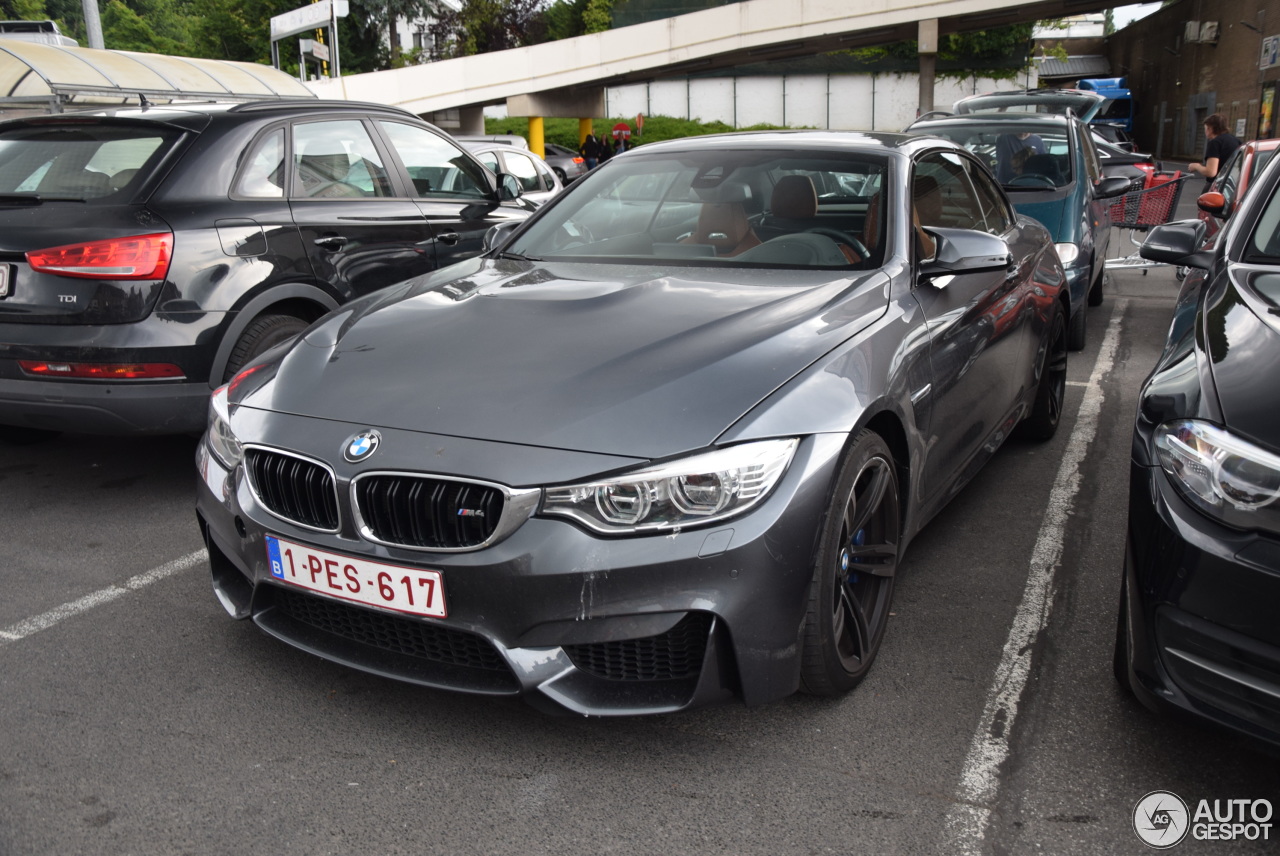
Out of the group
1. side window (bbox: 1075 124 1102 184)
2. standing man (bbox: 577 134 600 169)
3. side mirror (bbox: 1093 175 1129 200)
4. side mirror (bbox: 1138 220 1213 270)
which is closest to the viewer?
side mirror (bbox: 1138 220 1213 270)

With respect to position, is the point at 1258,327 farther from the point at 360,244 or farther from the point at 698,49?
the point at 698,49

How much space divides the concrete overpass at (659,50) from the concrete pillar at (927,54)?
0.11 feet

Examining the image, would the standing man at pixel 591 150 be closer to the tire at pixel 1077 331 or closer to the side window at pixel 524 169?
the side window at pixel 524 169

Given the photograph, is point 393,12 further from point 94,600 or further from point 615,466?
point 615,466

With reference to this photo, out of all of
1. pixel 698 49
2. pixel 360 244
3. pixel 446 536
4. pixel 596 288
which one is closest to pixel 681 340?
pixel 596 288

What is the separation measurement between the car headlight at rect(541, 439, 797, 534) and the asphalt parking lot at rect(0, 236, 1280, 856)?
0.66 meters

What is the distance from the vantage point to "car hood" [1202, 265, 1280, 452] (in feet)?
7.50

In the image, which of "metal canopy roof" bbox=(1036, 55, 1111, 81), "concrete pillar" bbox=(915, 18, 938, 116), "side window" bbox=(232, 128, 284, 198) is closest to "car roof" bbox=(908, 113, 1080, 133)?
"side window" bbox=(232, 128, 284, 198)

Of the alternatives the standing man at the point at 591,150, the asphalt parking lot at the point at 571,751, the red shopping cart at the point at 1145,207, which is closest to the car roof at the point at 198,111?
the asphalt parking lot at the point at 571,751

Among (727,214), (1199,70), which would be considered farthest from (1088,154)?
(1199,70)

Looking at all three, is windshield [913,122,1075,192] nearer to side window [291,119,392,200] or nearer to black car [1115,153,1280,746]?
side window [291,119,392,200]

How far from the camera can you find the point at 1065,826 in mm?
2359

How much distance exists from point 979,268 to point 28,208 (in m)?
3.73

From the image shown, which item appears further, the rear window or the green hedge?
the green hedge
